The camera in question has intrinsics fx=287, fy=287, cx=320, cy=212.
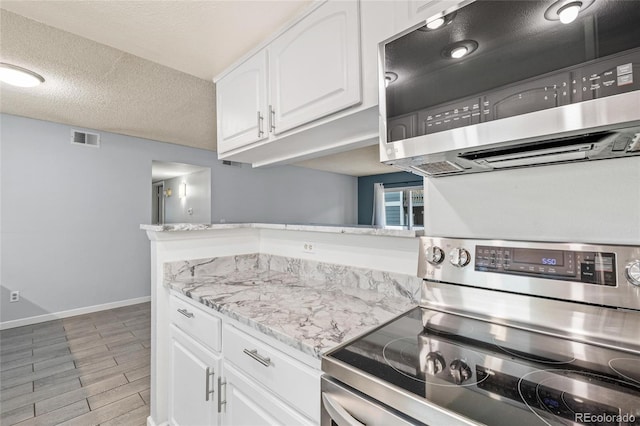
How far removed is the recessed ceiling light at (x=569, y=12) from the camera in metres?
0.60

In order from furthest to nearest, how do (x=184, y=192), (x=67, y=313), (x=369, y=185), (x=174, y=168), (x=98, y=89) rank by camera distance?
1. (x=369, y=185)
2. (x=184, y=192)
3. (x=174, y=168)
4. (x=67, y=313)
5. (x=98, y=89)

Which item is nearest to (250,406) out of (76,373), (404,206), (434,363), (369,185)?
(434,363)

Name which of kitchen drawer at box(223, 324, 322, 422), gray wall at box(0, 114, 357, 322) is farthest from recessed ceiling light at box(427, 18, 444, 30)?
gray wall at box(0, 114, 357, 322)

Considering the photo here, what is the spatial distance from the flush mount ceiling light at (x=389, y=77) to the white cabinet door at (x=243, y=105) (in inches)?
32.5

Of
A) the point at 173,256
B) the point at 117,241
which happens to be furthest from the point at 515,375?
the point at 117,241

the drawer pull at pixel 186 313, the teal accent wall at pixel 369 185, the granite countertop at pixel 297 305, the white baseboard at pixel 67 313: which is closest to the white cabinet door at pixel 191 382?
the drawer pull at pixel 186 313

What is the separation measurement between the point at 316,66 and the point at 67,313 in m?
4.39

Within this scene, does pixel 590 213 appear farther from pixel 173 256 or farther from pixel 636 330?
pixel 173 256

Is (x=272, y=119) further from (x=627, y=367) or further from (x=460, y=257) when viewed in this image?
(x=627, y=367)

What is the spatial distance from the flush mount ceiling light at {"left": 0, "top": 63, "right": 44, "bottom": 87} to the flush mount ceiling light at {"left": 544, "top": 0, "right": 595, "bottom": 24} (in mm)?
3393

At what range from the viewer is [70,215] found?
3.71 m

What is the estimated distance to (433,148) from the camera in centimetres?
77

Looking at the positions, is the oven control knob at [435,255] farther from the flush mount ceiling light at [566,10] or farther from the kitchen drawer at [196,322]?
the kitchen drawer at [196,322]

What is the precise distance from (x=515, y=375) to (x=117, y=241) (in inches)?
188
